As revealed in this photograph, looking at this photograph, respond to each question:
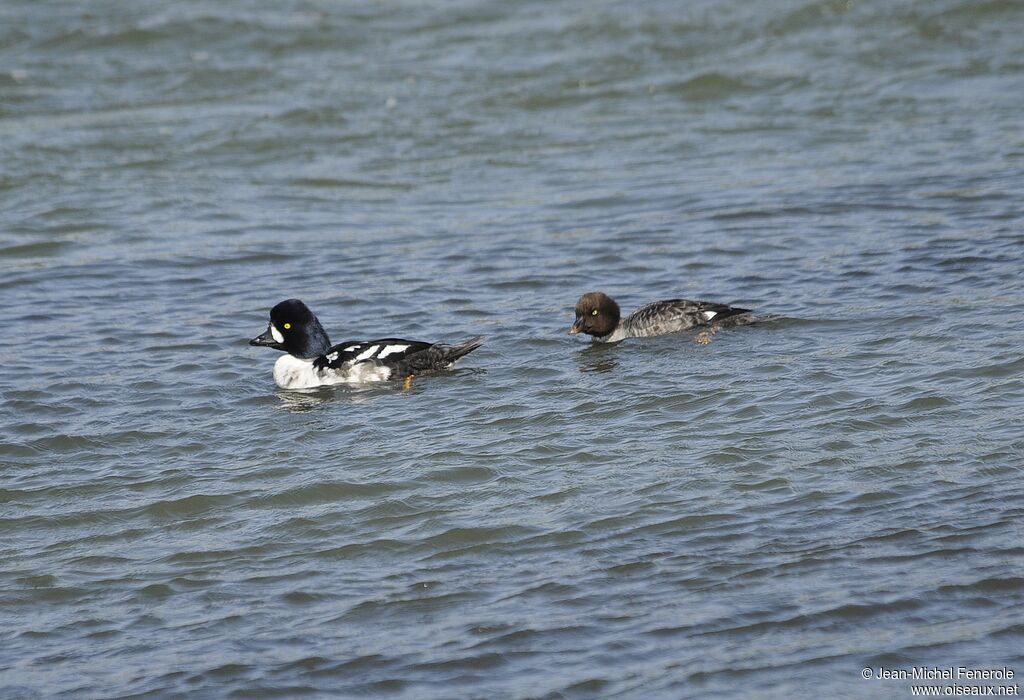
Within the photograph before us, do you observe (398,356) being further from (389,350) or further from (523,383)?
(523,383)

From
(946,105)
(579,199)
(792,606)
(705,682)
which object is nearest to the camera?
(705,682)

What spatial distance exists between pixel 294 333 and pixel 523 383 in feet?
Result: 6.52

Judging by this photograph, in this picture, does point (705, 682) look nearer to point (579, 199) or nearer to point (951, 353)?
point (951, 353)

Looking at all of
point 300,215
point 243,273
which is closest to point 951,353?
point 243,273

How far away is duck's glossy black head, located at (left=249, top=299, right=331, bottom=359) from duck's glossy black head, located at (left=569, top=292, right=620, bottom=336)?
204 centimetres

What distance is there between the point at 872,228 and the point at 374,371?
19.7ft

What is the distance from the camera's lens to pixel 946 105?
808 inches

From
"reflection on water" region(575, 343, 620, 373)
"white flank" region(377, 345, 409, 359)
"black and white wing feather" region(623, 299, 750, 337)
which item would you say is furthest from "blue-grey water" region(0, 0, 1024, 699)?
"white flank" region(377, 345, 409, 359)

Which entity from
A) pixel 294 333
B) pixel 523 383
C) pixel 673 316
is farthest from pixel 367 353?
pixel 673 316

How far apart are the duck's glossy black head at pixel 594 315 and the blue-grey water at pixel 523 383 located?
183mm

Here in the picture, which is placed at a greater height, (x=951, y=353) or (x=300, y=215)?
(x=300, y=215)

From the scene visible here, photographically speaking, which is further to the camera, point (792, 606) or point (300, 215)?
point (300, 215)

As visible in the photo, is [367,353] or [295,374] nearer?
[367,353]

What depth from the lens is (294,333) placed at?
1182cm
